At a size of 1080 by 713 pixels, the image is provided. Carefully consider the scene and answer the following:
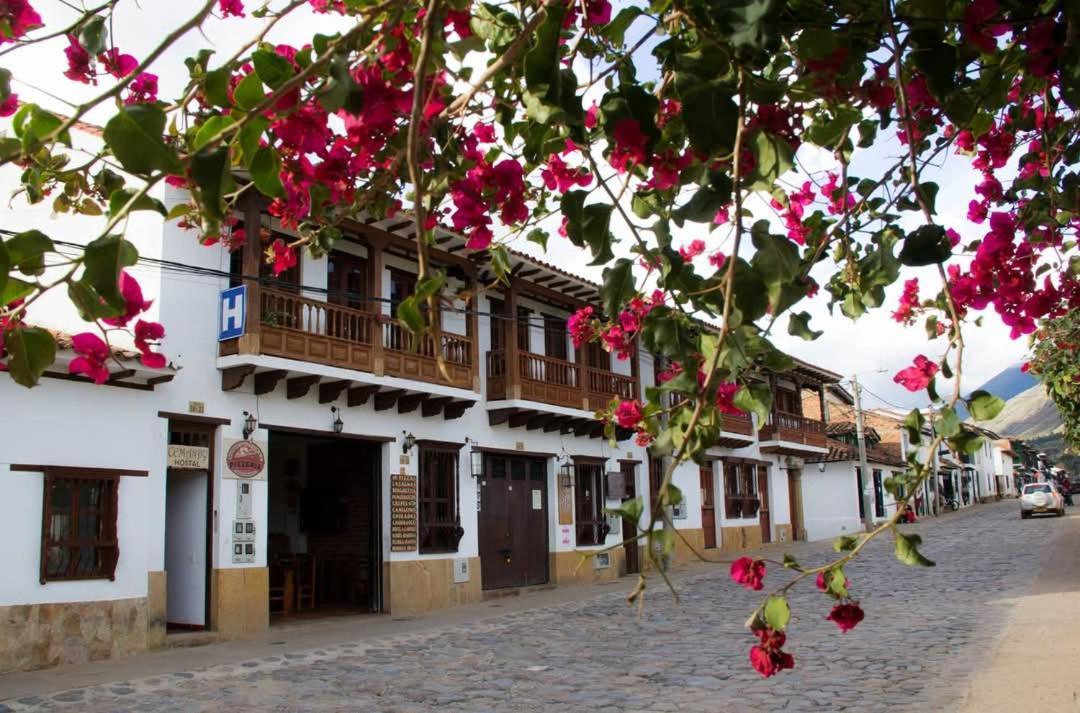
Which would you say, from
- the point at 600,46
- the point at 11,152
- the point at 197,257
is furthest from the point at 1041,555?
the point at 11,152

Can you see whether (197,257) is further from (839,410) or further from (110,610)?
(839,410)

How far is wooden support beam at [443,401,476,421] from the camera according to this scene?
14766 mm

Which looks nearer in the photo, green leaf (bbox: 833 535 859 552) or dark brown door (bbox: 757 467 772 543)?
green leaf (bbox: 833 535 859 552)

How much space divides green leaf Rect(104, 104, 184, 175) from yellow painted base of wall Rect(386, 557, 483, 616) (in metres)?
12.4

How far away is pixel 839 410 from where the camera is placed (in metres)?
45.1

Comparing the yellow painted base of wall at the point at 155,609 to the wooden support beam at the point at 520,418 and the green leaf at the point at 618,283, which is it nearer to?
the wooden support beam at the point at 520,418

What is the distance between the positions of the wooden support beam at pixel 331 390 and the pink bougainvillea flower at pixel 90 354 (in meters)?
9.98

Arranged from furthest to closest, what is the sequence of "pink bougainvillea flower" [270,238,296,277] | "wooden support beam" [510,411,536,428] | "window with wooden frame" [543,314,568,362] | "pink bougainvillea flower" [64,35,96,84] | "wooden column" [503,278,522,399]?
"window with wooden frame" [543,314,568,362], "wooden support beam" [510,411,536,428], "wooden column" [503,278,522,399], "pink bougainvillea flower" [270,238,296,277], "pink bougainvillea flower" [64,35,96,84]

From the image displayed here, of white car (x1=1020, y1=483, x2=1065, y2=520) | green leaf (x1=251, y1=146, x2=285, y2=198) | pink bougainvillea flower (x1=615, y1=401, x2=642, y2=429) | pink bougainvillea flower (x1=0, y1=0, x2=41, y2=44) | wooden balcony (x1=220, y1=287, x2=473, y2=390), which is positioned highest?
wooden balcony (x1=220, y1=287, x2=473, y2=390)

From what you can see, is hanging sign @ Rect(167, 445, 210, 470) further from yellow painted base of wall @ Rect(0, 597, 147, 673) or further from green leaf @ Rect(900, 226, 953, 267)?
green leaf @ Rect(900, 226, 953, 267)

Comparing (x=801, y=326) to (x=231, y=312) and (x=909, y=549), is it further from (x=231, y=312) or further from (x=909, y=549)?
(x=231, y=312)

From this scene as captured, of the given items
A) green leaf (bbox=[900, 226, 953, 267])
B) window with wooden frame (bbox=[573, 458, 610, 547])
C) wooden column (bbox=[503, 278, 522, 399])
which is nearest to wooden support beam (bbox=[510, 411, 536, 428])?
wooden column (bbox=[503, 278, 522, 399])

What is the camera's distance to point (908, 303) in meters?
3.94

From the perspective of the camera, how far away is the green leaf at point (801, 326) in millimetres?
2594
